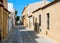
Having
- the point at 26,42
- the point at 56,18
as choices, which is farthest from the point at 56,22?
the point at 26,42

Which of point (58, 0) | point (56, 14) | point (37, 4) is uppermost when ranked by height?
point (37, 4)

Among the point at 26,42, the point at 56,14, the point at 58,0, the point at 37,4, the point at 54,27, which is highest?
the point at 37,4

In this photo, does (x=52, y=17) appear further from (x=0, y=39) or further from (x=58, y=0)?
(x=0, y=39)

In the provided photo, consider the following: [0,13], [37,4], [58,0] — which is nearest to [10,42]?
[0,13]

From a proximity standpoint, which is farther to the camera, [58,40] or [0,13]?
[0,13]

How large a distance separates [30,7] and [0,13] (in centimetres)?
3345

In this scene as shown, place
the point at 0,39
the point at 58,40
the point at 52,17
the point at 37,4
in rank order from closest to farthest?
1. the point at 58,40
2. the point at 0,39
3. the point at 52,17
4. the point at 37,4

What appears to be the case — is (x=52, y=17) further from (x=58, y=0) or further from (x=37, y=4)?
(x=37, y=4)

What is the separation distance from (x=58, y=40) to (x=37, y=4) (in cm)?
3470

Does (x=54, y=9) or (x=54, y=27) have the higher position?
(x=54, y=9)

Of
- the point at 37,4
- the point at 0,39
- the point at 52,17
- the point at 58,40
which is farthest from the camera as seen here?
the point at 37,4

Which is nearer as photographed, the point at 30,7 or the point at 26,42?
the point at 26,42

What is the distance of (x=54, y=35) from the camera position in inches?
648

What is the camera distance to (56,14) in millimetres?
15945
